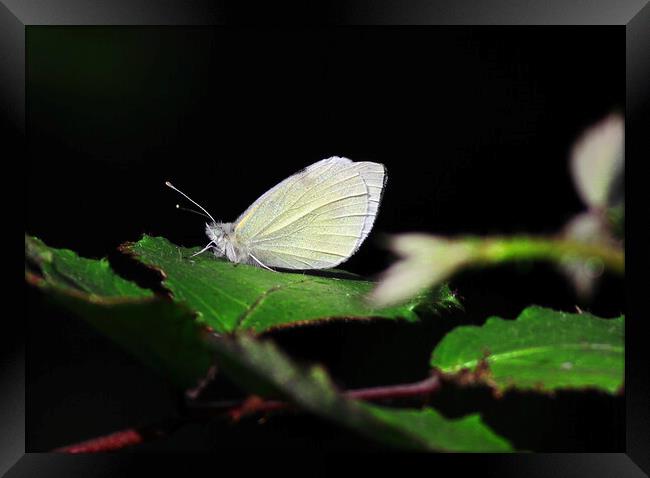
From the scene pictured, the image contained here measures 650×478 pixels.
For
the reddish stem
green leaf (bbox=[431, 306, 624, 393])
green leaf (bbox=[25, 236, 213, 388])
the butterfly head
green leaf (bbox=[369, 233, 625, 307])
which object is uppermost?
the butterfly head

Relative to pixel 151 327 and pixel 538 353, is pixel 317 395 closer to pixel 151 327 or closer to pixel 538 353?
pixel 151 327

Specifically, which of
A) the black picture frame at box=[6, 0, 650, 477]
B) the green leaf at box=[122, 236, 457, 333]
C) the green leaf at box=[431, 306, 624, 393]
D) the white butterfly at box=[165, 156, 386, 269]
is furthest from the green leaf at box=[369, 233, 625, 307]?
the white butterfly at box=[165, 156, 386, 269]

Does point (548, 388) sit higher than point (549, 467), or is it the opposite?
point (548, 388)

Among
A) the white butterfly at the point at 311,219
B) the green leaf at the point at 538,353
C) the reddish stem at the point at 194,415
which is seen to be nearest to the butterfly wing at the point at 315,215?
the white butterfly at the point at 311,219

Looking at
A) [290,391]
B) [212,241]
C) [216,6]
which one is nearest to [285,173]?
[212,241]

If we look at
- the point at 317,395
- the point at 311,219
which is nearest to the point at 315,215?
the point at 311,219

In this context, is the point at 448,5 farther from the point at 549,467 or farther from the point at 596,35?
the point at 549,467

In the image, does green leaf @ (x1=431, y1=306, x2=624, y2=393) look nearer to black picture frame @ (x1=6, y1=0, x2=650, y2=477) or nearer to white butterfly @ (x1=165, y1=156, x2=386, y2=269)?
black picture frame @ (x1=6, y1=0, x2=650, y2=477)
